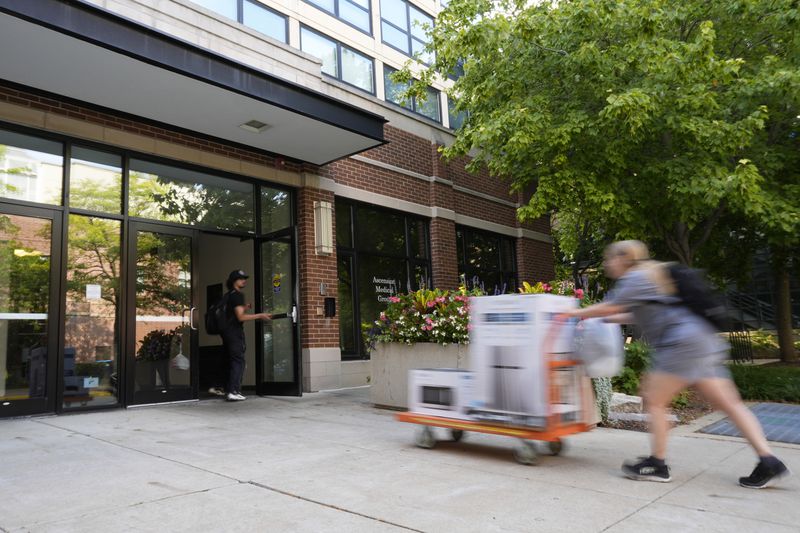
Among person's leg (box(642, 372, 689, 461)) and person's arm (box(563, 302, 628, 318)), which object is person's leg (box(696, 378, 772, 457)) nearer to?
person's leg (box(642, 372, 689, 461))

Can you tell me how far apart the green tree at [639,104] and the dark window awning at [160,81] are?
2.56 m

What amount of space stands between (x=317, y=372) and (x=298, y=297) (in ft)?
4.65

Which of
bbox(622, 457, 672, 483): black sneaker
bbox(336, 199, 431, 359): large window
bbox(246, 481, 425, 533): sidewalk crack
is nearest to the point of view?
bbox(246, 481, 425, 533): sidewalk crack

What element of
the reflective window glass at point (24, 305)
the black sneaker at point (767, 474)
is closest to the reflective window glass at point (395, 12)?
the reflective window glass at point (24, 305)

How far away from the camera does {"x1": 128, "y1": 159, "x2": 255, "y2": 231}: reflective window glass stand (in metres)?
8.23

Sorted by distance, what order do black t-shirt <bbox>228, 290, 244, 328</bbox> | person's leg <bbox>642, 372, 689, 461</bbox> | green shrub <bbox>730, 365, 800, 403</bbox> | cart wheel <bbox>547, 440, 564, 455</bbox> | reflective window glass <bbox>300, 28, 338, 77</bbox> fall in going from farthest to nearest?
1. reflective window glass <bbox>300, 28, 338, 77</bbox>
2. black t-shirt <bbox>228, 290, 244, 328</bbox>
3. green shrub <bbox>730, 365, 800, 403</bbox>
4. cart wheel <bbox>547, 440, 564, 455</bbox>
5. person's leg <bbox>642, 372, 689, 461</bbox>

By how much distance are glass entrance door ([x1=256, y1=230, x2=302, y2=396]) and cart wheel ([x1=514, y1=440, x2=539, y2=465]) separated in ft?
Result: 17.2

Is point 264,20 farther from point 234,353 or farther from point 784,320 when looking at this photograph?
point 784,320

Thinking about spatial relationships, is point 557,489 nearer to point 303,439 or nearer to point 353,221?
point 303,439

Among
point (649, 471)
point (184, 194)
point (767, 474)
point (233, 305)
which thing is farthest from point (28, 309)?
point (767, 474)

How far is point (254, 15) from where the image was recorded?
414 inches

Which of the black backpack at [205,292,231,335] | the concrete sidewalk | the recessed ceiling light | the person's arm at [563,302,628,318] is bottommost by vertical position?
the concrete sidewalk

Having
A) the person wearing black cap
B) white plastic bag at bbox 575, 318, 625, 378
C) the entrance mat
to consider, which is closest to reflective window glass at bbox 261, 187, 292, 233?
the person wearing black cap

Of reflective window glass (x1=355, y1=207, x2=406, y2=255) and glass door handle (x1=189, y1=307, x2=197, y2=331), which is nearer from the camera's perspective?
glass door handle (x1=189, y1=307, x2=197, y2=331)
